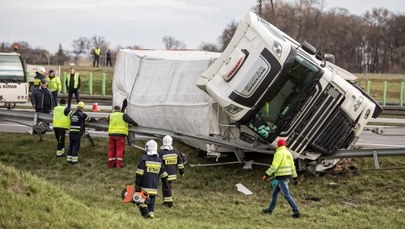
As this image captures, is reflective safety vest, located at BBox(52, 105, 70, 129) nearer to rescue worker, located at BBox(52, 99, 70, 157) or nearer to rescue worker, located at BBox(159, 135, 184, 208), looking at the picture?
rescue worker, located at BBox(52, 99, 70, 157)

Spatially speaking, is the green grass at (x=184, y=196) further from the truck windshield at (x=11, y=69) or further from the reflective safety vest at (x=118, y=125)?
the truck windshield at (x=11, y=69)

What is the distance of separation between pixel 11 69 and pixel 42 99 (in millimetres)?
3555

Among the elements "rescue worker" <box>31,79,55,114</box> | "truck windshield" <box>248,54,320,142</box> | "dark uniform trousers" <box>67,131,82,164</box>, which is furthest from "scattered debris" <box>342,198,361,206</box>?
"rescue worker" <box>31,79,55,114</box>

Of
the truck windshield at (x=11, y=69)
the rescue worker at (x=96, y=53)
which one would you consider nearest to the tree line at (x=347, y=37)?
the rescue worker at (x=96, y=53)

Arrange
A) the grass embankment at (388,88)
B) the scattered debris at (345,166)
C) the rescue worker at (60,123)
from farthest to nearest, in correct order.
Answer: the grass embankment at (388,88) < the rescue worker at (60,123) < the scattered debris at (345,166)

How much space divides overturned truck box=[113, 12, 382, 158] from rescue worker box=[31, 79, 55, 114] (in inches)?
204

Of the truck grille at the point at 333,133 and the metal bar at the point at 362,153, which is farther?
Result: the metal bar at the point at 362,153

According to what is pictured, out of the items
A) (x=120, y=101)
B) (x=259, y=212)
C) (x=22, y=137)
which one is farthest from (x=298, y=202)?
(x=22, y=137)

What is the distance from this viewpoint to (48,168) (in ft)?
56.6

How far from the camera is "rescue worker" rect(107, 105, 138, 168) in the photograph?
16.8 metres

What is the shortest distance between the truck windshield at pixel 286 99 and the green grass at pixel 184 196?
1.54m

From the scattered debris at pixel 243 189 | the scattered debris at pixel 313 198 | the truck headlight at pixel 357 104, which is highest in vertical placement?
the truck headlight at pixel 357 104

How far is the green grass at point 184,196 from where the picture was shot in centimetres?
958

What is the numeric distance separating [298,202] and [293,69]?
2729mm
